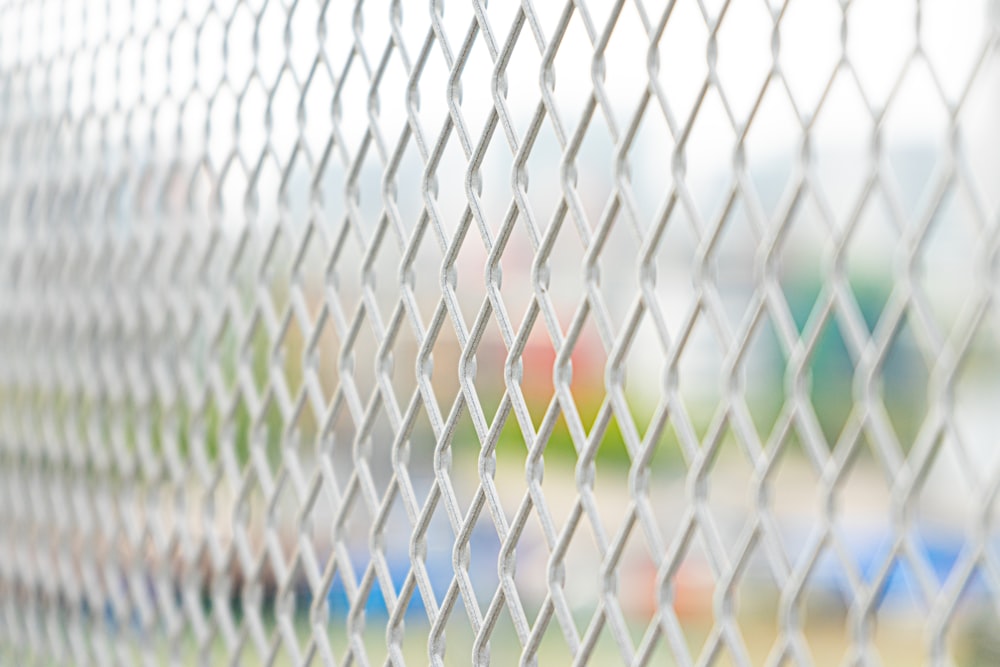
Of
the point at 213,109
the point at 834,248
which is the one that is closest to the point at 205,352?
the point at 213,109

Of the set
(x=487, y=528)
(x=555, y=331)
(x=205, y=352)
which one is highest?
(x=555, y=331)

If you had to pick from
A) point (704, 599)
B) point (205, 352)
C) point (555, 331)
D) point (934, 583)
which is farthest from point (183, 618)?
point (704, 599)

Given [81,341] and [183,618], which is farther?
[81,341]

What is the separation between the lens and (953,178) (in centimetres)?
60

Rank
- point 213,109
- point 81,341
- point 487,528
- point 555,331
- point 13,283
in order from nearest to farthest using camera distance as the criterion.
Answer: point 555,331 → point 213,109 → point 81,341 → point 13,283 → point 487,528

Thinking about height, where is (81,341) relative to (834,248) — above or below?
below

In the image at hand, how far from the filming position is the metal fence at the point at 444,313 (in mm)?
639

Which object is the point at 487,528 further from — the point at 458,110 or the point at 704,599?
the point at 458,110

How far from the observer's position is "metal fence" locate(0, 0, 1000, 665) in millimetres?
639

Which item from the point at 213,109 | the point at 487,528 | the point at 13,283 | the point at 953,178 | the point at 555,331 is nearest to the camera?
the point at 953,178

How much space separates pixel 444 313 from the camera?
32.8 inches

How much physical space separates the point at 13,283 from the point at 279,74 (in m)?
0.66

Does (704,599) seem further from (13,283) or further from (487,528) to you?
(13,283)

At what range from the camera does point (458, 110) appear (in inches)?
32.1
